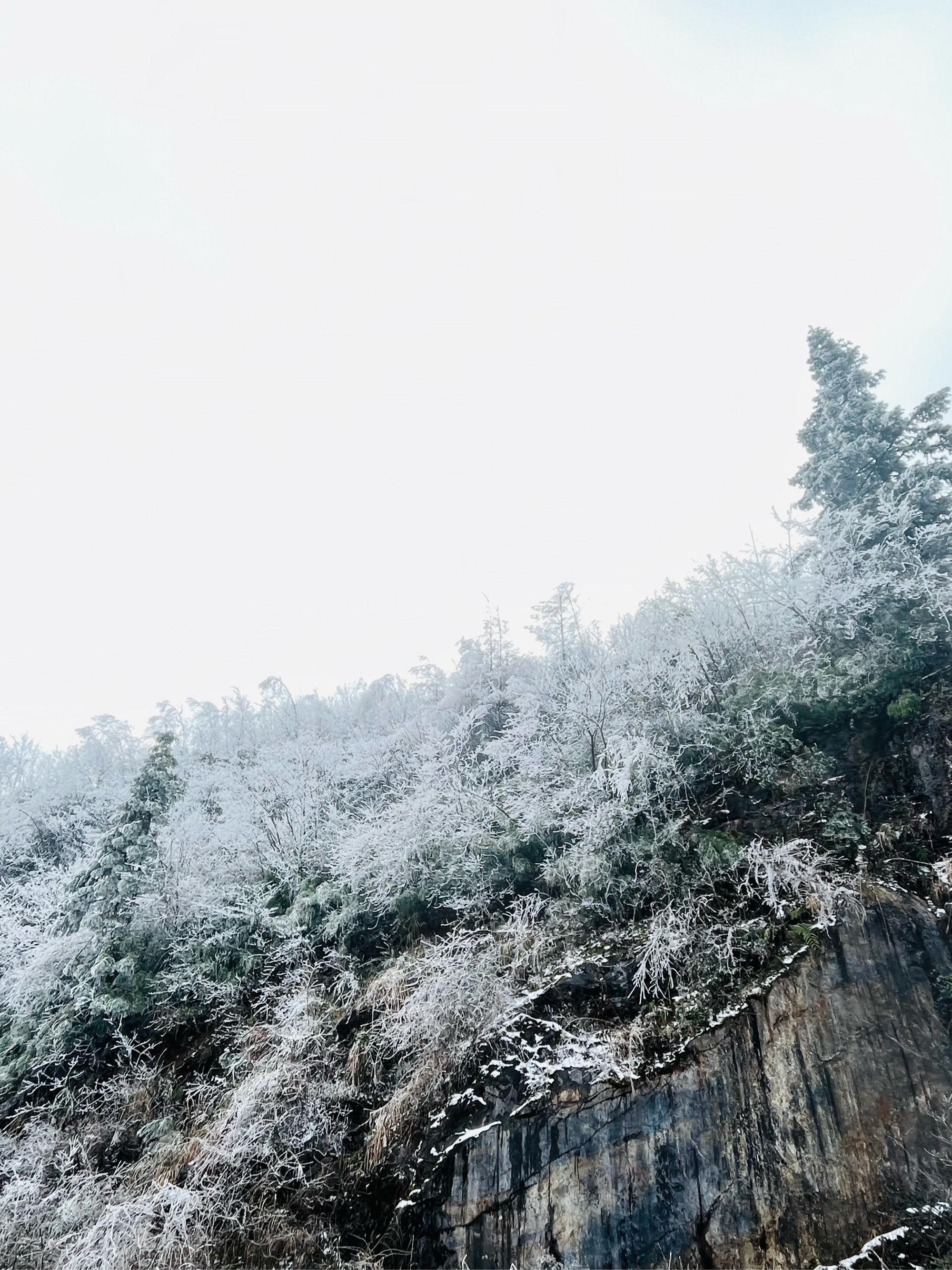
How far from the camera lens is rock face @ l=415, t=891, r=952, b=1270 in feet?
18.0

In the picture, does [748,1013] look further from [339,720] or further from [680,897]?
[339,720]

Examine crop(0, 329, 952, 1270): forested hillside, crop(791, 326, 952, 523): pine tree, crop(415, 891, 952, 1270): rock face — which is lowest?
crop(415, 891, 952, 1270): rock face

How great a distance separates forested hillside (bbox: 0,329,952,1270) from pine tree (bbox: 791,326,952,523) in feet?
0.19

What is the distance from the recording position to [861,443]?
10672 millimetres

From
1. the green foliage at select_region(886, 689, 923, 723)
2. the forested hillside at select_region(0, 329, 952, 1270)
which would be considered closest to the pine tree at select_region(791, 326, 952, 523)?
the forested hillside at select_region(0, 329, 952, 1270)

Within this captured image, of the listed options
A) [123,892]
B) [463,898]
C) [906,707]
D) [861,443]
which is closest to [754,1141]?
[463,898]

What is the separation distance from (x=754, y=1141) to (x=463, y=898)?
172 inches

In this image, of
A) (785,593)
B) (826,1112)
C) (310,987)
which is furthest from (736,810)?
(310,987)

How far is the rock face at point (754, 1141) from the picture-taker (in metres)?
5.49

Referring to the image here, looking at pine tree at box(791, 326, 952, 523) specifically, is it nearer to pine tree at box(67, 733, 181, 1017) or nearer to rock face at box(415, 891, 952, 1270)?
rock face at box(415, 891, 952, 1270)

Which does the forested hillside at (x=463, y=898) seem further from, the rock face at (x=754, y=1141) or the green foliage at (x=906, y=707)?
the rock face at (x=754, y=1141)

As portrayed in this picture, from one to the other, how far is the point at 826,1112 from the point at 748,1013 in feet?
3.26

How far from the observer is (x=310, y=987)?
855 cm

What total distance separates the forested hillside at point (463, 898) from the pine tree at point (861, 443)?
0.06 m
